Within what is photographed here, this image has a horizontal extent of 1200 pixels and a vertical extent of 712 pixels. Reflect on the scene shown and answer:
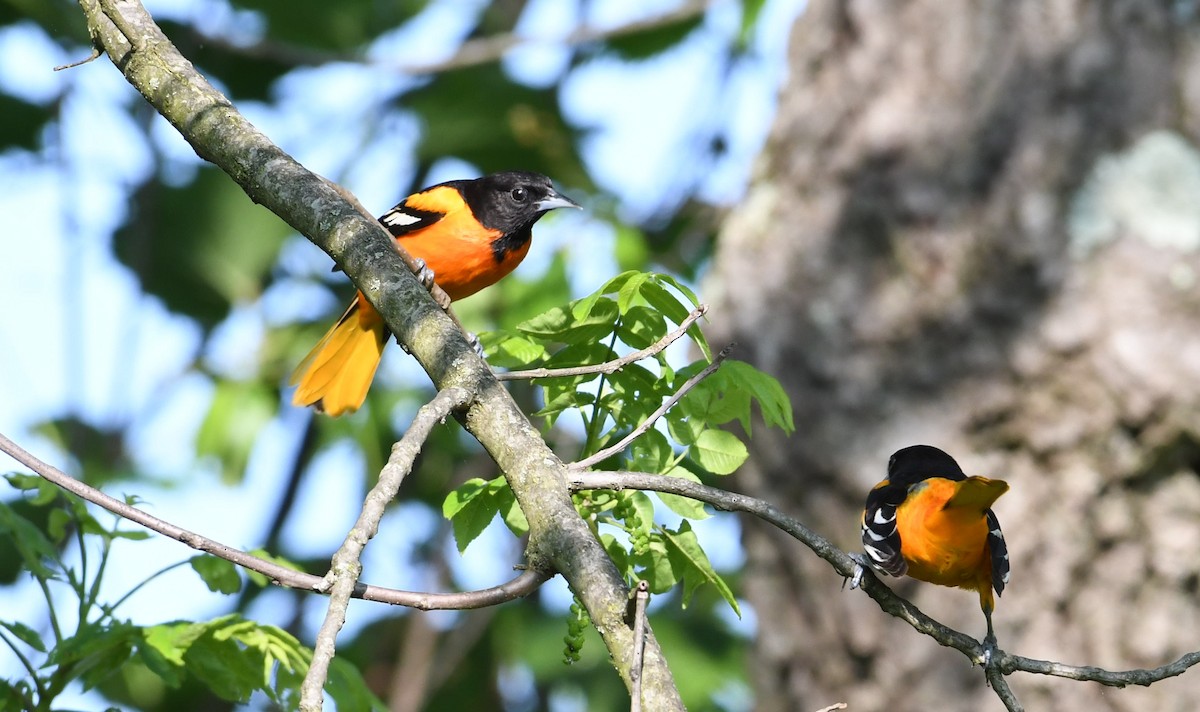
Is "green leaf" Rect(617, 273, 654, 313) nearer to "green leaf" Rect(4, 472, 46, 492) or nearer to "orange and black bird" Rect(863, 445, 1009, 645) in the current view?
"orange and black bird" Rect(863, 445, 1009, 645)

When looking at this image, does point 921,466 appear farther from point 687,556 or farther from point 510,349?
point 510,349

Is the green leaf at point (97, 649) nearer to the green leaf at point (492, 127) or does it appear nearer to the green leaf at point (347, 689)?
the green leaf at point (347, 689)

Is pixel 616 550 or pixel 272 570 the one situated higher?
pixel 616 550

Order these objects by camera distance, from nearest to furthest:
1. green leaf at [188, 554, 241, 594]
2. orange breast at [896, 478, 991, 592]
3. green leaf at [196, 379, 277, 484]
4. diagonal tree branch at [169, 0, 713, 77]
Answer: green leaf at [188, 554, 241, 594], orange breast at [896, 478, 991, 592], diagonal tree branch at [169, 0, 713, 77], green leaf at [196, 379, 277, 484]

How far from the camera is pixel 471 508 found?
2.24 metres

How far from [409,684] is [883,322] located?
331 centimetres

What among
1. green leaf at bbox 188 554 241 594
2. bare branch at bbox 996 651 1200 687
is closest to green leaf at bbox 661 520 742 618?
bare branch at bbox 996 651 1200 687

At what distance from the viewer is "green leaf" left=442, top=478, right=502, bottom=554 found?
7.24 ft

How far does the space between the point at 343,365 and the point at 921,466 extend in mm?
2638

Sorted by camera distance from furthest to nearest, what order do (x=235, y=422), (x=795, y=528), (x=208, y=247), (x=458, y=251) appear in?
(x=208, y=247)
(x=235, y=422)
(x=458, y=251)
(x=795, y=528)

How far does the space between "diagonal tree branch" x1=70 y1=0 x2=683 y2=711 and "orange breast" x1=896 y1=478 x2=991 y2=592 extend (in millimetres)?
1294

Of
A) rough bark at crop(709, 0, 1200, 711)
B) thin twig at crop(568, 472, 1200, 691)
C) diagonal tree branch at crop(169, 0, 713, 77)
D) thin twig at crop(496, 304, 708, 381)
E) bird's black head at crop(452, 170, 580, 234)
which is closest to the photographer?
thin twig at crop(568, 472, 1200, 691)

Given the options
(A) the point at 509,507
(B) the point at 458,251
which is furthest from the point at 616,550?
(B) the point at 458,251

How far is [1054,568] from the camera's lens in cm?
464
